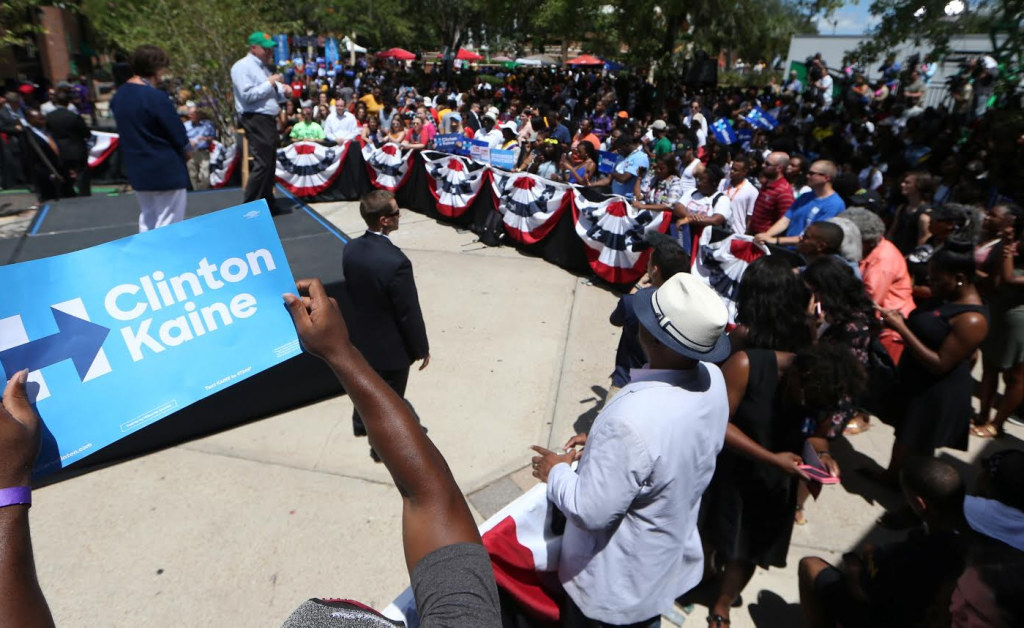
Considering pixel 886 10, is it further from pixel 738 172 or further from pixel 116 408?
pixel 116 408

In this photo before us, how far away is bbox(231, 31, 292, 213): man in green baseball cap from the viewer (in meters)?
5.62

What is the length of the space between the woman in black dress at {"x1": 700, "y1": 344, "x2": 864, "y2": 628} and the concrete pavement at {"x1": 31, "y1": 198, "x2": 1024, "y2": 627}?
21.5 inches

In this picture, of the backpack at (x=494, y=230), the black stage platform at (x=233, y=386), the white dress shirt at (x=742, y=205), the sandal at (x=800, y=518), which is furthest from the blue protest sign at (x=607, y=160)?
the sandal at (x=800, y=518)

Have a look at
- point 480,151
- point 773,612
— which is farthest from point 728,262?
point 480,151

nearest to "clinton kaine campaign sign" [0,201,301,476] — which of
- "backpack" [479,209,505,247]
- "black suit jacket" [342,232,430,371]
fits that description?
"black suit jacket" [342,232,430,371]

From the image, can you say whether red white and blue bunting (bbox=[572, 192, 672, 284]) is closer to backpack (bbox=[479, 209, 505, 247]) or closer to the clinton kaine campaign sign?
backpack (bbox=[479, 209, 505, 247])

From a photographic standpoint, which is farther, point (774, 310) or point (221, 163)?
point (221, 163)

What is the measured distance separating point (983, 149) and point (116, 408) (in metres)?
10.2

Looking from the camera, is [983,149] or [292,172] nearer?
[983,149]

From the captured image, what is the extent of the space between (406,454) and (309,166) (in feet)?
34.0

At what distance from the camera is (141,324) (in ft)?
5.77

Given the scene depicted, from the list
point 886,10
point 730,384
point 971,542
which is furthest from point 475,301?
point 886,10

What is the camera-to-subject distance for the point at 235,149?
10.3m

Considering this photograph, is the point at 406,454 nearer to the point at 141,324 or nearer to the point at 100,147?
the point at 141,324
